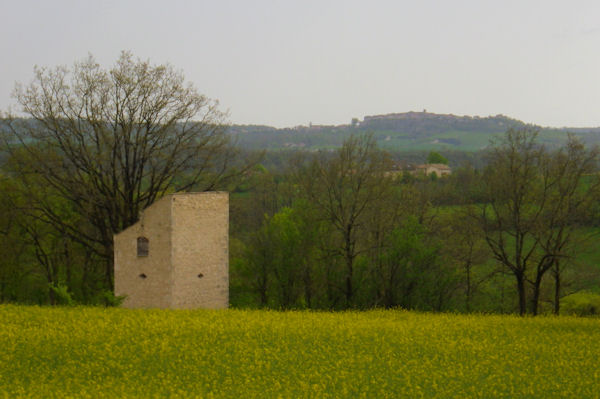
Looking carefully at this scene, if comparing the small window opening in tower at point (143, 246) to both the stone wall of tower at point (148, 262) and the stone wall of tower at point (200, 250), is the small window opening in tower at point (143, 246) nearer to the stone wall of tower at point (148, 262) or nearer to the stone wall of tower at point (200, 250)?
the stone wall of tower at point (148, 262)

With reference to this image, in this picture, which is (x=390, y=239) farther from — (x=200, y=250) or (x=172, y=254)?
(x=172, y=254)

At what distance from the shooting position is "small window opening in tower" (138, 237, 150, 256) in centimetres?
2389

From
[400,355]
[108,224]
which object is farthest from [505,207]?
[108,224]

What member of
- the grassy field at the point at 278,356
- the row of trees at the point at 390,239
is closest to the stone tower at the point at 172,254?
the grassy field at the point at 278,356

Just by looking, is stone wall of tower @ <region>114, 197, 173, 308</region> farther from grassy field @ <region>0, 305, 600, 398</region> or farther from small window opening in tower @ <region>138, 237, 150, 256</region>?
grassy field @ <region>0, 305, 600, 398</region>

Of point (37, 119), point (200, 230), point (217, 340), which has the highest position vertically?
point (37, 119)

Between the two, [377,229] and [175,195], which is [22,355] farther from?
[377,229]

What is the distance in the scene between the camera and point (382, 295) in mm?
31938

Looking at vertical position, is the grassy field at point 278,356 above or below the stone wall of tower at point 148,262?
below

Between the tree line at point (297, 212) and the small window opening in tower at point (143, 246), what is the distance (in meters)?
2.08

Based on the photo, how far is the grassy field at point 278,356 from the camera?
14062mm

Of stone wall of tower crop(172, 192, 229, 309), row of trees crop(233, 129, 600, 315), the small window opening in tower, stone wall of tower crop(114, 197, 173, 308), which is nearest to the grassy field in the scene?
stone wall of tower crop(114, 197, 173, 308)

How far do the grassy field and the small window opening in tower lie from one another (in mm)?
2807

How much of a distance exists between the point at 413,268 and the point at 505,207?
580 cm
